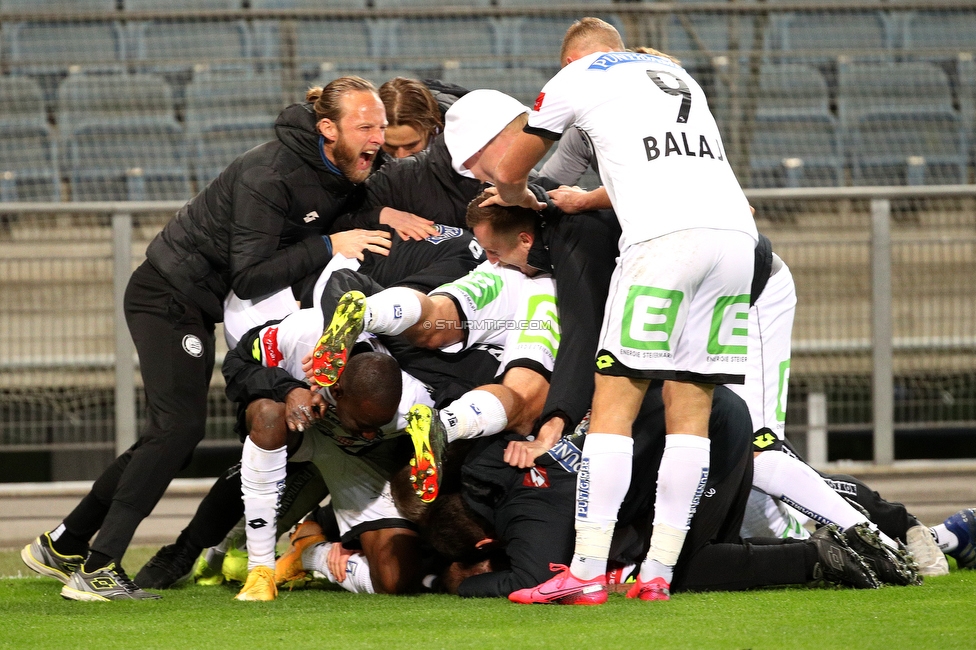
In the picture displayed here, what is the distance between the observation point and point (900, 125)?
7.00m

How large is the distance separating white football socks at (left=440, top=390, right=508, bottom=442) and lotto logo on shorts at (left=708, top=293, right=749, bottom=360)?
71 cm

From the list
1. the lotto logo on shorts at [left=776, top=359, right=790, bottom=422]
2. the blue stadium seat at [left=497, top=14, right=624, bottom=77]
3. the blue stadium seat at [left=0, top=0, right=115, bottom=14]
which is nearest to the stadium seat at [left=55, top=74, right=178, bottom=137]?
the blue stadium seat at [left=0, top=0, right=115, bottom=14]

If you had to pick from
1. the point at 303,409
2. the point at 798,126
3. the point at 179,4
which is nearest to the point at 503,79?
the point at 798,126

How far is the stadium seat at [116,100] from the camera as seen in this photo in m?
6.75

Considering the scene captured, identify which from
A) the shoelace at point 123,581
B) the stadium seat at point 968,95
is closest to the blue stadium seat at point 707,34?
the stadium seat at point 968,95

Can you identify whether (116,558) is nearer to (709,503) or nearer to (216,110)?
(709,503)

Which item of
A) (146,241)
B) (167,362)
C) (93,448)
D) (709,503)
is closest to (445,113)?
(167,362)

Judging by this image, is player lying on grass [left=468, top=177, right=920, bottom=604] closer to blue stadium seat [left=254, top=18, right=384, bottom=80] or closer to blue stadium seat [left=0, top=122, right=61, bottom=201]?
blue stadium seat [left=254, top=18, right=384, bottom=80]

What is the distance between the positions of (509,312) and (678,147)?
93 cm

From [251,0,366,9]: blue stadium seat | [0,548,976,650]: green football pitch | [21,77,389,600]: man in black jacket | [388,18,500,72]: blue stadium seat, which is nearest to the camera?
[0,548,976,650]: green football pitch

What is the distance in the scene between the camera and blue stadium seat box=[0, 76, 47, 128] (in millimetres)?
6656

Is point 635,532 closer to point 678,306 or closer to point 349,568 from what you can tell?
point 678,306

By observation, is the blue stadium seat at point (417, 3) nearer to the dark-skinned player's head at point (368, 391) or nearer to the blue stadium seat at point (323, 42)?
the blue stadium seat at point (323, 42)

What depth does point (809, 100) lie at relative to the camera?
7039 millimetres
